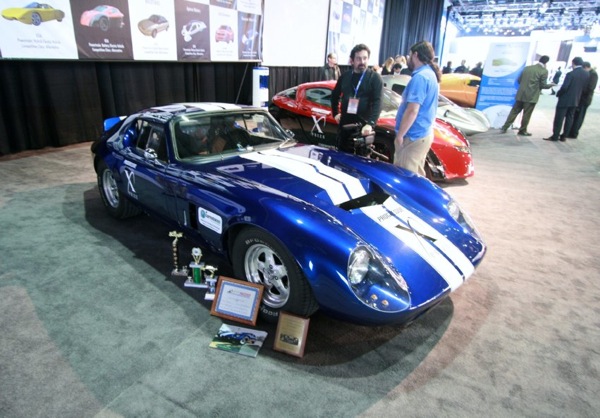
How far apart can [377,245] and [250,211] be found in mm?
714

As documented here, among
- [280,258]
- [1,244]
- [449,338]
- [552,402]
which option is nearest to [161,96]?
[1,244]

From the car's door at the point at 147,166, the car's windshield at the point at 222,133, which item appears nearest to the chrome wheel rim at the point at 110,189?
the car's door at the point at 147,166

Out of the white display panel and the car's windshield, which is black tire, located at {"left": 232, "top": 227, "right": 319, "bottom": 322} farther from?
the white display panel

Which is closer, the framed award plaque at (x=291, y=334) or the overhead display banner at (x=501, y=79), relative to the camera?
the framed award plaque at (x=291, y=334)

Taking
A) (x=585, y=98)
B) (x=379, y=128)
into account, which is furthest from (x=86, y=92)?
(x=585, y=98)

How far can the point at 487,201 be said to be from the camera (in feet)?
15.3

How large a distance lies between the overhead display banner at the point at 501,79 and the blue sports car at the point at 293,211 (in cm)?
826

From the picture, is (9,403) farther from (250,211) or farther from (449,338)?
(449,338)

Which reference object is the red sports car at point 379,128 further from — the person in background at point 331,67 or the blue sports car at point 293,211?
the person in background at point 331,67

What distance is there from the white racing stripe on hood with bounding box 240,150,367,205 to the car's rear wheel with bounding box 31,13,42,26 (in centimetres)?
428

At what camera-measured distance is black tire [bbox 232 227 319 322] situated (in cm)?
196

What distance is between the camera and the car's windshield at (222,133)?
109 inches

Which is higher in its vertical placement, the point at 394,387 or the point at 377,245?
the point at 377,245


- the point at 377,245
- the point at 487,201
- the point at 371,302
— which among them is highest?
the point at 377,245
